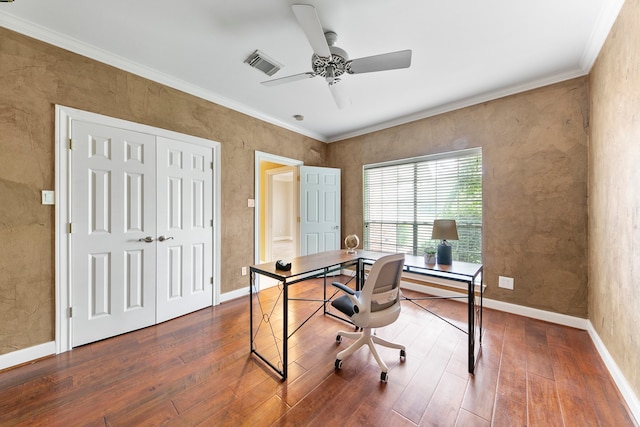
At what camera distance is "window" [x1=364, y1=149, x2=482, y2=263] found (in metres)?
3.27

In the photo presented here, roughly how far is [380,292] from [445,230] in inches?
36.1

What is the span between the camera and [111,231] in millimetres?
2375

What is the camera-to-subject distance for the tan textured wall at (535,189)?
256 centimetres

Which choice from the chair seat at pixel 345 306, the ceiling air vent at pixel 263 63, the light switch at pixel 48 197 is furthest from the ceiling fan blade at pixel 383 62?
the light switch at pixel 48 197

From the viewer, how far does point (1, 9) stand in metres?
1.82

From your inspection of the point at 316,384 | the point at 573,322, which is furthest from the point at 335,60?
the point at 573,322

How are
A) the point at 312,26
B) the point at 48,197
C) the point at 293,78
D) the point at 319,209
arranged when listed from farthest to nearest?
1. the point at 319,209
2. the point at 293,78
3. the point at 48,197
4. the point at 312,26

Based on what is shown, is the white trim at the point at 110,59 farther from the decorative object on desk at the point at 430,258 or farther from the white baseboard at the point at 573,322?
the white baseboard at the point at 573,322

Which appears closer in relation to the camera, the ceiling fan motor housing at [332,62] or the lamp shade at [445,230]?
the ceiling fan motor housing at [332,62]

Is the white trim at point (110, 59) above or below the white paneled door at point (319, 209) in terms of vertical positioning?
above

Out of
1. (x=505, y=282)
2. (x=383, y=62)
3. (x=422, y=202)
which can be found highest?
(x=383, y=62)

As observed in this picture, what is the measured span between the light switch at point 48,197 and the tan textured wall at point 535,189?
4.32 meters

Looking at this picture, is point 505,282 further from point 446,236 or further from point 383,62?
point 383,62

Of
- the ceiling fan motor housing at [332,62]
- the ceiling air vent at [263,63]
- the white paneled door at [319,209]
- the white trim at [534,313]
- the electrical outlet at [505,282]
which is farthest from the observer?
the white paneled door at [319,209]
